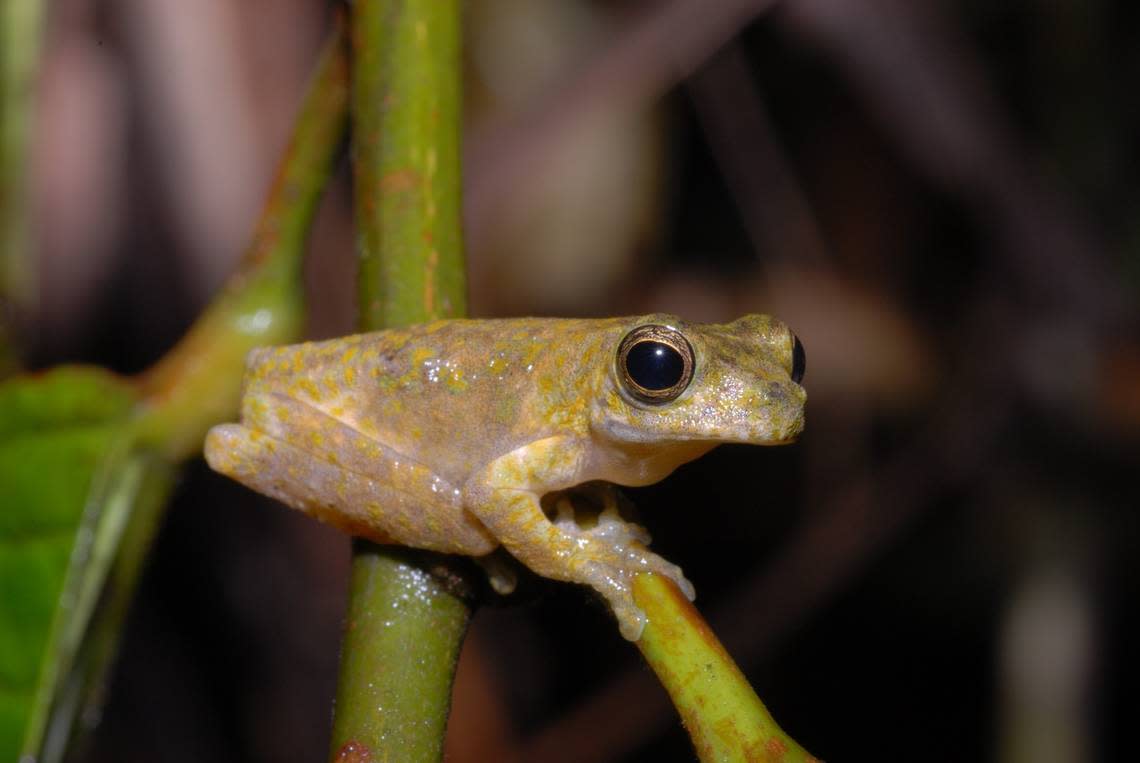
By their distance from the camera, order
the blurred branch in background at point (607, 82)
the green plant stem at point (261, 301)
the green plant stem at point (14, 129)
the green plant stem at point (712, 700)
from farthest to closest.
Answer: the blurred branch in background at point (607, 82) → the green plant stem at point (14, 129) → the green plant stem at point (261, 301) → the green plant stem at point (712, 700)

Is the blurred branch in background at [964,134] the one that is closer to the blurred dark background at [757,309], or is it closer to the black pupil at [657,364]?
the blurred dark background at [757,309]

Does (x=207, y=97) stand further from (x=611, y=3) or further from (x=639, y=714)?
(x=639, y=714)

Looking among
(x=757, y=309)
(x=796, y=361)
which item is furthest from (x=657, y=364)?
(x=757, y=309)

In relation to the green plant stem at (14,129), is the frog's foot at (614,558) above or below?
below

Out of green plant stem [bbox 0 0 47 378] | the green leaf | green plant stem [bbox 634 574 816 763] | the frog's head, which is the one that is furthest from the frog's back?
green plant stem [bbox 0 0 47 378]

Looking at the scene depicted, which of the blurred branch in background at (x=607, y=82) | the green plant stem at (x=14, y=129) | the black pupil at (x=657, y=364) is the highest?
the blurred branch in background at (x=607, y=82)

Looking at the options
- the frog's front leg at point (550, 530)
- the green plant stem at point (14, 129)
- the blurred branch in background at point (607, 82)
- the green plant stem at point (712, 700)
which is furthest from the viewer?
the blurred branch in background at point (607, 82)

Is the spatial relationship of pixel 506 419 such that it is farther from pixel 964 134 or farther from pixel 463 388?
pixel 964 134

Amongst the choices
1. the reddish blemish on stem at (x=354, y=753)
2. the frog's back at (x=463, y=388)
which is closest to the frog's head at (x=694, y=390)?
the frog's back at (x=463, y=388)
